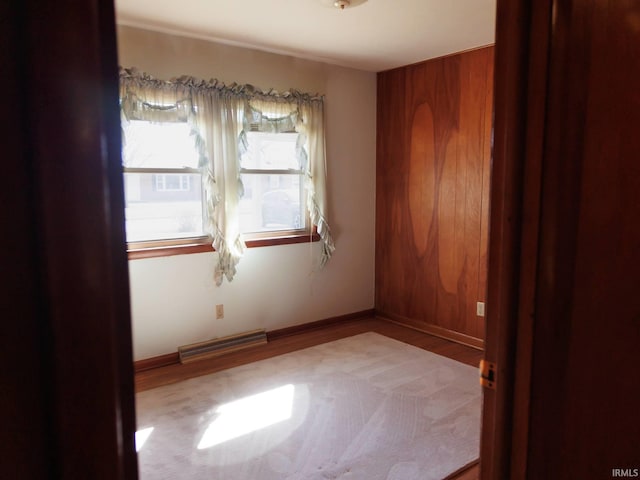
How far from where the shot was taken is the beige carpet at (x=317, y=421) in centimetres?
219

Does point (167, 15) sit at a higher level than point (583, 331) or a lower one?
higher

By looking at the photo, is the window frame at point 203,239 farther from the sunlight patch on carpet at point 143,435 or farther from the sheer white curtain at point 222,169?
the sunlight patch on carpet at point 143,435

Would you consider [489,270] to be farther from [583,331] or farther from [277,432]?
[277,432]

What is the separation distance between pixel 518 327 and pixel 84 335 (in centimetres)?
82

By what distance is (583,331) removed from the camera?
83 cm

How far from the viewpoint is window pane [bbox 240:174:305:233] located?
3.86m

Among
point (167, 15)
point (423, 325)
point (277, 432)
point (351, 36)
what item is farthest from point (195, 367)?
point (351, 36)


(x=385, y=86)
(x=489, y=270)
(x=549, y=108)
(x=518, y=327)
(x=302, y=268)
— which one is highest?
(x=385, y=86)

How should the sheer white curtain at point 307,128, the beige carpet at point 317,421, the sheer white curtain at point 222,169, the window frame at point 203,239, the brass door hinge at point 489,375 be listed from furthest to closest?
the sheer white curtain at point 307,128 → the sheer white curtain at point 222,169 → the window frame at point 203,239 → the beige carpet at point 317,421 → the brass door hinge at point 489,375

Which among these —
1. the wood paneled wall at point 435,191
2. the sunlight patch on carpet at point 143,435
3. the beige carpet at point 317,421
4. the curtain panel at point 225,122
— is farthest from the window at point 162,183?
the wood paneled wall at point 435,191

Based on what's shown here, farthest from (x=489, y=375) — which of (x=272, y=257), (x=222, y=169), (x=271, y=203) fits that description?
(x=271, y=203)

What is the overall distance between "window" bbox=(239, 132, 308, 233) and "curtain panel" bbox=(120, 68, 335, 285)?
0.11m

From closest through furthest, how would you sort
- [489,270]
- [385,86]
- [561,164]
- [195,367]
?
[561,164] < [489,270] < [195,367] < [385,86]

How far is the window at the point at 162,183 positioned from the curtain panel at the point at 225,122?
10 cm
